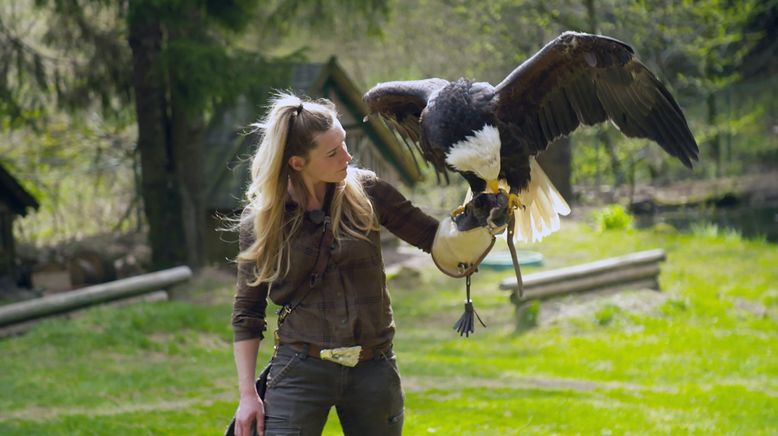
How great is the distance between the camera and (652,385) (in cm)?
674

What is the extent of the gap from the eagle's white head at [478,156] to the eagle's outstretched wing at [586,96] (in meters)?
0.32

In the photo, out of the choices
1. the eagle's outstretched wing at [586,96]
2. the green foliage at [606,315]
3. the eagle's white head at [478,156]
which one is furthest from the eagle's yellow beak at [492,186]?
the green foliage at [606,315]

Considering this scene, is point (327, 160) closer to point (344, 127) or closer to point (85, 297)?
point (85, 297)

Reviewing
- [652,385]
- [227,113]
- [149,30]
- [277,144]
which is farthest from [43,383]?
[227,113]

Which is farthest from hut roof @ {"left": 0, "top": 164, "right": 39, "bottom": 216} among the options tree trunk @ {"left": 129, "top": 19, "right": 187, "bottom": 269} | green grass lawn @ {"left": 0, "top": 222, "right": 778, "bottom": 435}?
green grass lawn @ {"left": 0, "top": 222, "right": 778, "bottom": 435}

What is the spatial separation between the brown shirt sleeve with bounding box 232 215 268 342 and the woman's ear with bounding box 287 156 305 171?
0.24m

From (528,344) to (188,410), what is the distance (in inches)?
140

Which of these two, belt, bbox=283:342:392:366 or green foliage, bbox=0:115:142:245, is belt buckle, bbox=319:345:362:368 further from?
green foliage, bbox=0:115:142:245

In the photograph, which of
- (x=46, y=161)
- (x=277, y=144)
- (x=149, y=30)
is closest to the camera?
(x=277, y=144)

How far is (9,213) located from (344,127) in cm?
417

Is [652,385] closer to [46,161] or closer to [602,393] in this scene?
[602,393]

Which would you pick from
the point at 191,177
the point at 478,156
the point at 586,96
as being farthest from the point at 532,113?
the point at 191,177

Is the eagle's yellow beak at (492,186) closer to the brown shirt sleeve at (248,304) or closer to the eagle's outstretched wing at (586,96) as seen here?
the eagle's outstretched wing at (586,96)

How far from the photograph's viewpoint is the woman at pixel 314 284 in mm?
2822
